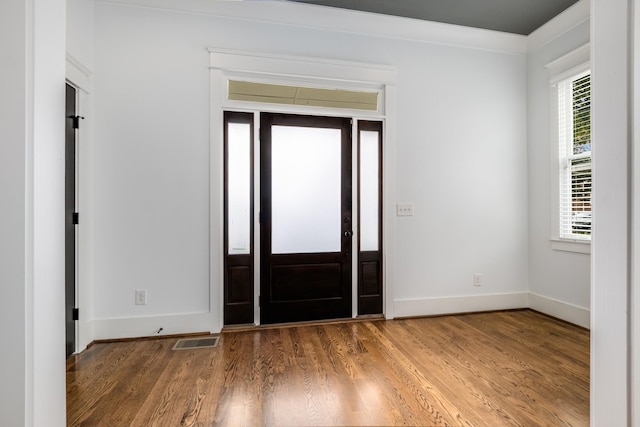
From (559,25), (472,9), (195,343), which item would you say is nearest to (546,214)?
(559,25)

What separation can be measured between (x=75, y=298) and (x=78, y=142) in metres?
1.28

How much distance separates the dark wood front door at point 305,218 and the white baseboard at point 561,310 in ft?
7.23

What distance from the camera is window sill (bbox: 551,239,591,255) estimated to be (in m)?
Result: 2.85

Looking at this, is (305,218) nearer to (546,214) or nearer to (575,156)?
(546,214)

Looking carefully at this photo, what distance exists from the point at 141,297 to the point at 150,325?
0.87 feet

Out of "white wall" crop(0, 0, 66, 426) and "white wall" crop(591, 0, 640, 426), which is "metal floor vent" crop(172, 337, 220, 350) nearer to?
"white wall" crop(0, 0, 66, 426)

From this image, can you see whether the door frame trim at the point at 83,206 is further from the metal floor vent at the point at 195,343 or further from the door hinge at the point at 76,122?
the metal floor vent at the point at 195,343

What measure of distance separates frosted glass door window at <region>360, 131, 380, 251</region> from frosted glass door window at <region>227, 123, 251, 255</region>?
1.18 m

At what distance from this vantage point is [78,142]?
242 centimetres

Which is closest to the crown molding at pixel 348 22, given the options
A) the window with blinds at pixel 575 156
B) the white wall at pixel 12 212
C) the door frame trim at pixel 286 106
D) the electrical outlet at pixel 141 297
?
the door frame trim at pixel 286 106

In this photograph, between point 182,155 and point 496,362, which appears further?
point 182,155

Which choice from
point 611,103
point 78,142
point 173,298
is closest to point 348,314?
point 173,298

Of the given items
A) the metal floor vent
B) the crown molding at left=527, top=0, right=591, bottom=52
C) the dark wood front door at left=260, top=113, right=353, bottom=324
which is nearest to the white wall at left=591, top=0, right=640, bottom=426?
the dark wood front door at left=260, top=113, right=353, bottom=324

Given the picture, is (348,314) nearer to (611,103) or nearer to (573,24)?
(611,103)
